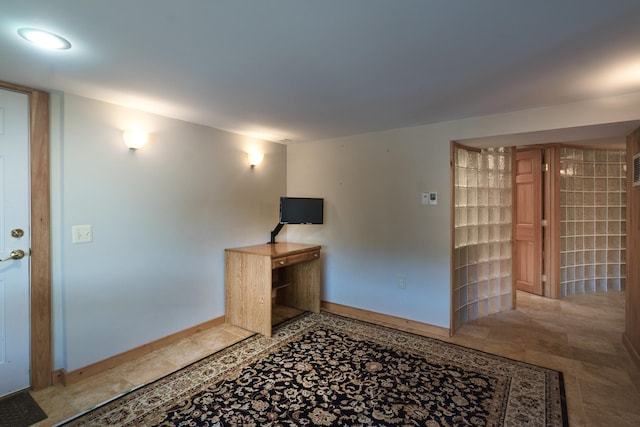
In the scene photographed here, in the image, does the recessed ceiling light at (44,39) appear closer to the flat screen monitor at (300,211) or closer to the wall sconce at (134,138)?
the wall sconce at (134,138)

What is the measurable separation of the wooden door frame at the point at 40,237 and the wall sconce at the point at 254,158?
1.80 meters

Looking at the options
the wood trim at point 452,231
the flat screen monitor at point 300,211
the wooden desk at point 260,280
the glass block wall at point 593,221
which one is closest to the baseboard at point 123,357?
the wooden desk at point 260,280

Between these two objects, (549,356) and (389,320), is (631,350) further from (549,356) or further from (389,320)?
(389,320)

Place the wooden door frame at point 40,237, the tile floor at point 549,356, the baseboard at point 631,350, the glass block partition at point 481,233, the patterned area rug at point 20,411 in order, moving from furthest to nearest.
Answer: the glass block partition at point 481,233 < the baseboard at point 631,350 < the wooden door frame at point 40,237 < the tile floor at point 549,356 < the patterned area rug at point 20,411

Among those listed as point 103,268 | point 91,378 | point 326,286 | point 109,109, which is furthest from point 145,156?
point 326,286

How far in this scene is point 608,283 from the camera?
15.3 feet

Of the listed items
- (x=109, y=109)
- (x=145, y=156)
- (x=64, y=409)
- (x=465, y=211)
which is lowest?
(x=64, y=409)

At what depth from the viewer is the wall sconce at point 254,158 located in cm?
360

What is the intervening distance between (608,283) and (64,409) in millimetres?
6518

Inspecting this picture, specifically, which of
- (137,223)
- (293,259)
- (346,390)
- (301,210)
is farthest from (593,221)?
(137,223)

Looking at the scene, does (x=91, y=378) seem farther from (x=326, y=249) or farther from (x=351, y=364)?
(x=326, y=249)

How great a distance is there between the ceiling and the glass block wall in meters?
2.32

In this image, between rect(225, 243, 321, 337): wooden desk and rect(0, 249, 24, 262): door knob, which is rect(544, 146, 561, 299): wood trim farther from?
rect(0, 249, 24, 262): door knob

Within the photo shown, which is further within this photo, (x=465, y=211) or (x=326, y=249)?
(x=326, y=249)
